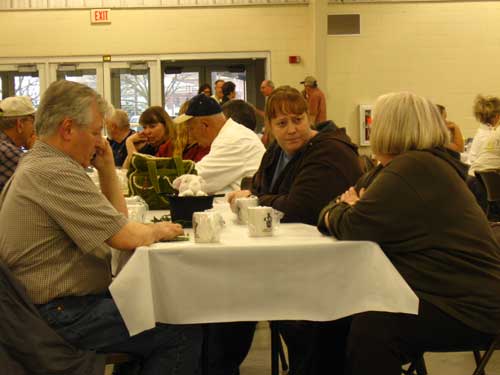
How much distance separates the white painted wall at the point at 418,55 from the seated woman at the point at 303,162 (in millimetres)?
7852

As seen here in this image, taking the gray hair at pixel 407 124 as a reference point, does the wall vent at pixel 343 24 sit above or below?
above

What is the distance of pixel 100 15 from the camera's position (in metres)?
10.6

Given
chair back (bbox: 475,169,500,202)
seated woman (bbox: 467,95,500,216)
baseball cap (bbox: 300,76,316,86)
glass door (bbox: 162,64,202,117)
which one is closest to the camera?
chair back (bbox: 475,169,500,202)

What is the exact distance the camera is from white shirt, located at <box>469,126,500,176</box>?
6.17 meters

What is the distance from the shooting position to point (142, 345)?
7.17ft

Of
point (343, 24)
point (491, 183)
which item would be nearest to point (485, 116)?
point (491, 183)

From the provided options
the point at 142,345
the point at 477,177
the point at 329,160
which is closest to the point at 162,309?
the point at 142,345

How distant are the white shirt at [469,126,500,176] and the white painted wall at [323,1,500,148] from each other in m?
4.55

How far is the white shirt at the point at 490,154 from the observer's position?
6172mm

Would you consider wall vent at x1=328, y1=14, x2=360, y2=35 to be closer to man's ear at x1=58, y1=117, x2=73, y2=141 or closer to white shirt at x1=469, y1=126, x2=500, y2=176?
white shirt at x1=469, y1=126, x2=500, y2=176

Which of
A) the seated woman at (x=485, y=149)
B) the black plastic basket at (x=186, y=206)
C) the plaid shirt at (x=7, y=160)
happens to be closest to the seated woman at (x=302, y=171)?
the black plastic basket at (x=186, y=206)

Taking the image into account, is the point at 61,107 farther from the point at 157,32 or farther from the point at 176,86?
the point at 176,86

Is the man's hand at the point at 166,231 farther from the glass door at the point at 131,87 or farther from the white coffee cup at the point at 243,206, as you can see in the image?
the glass door at the point at 131,87

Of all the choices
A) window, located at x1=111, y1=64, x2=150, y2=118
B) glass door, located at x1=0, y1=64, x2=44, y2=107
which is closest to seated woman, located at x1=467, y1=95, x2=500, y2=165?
window, located at x1=111, y1=64, x2=150, y2=118
